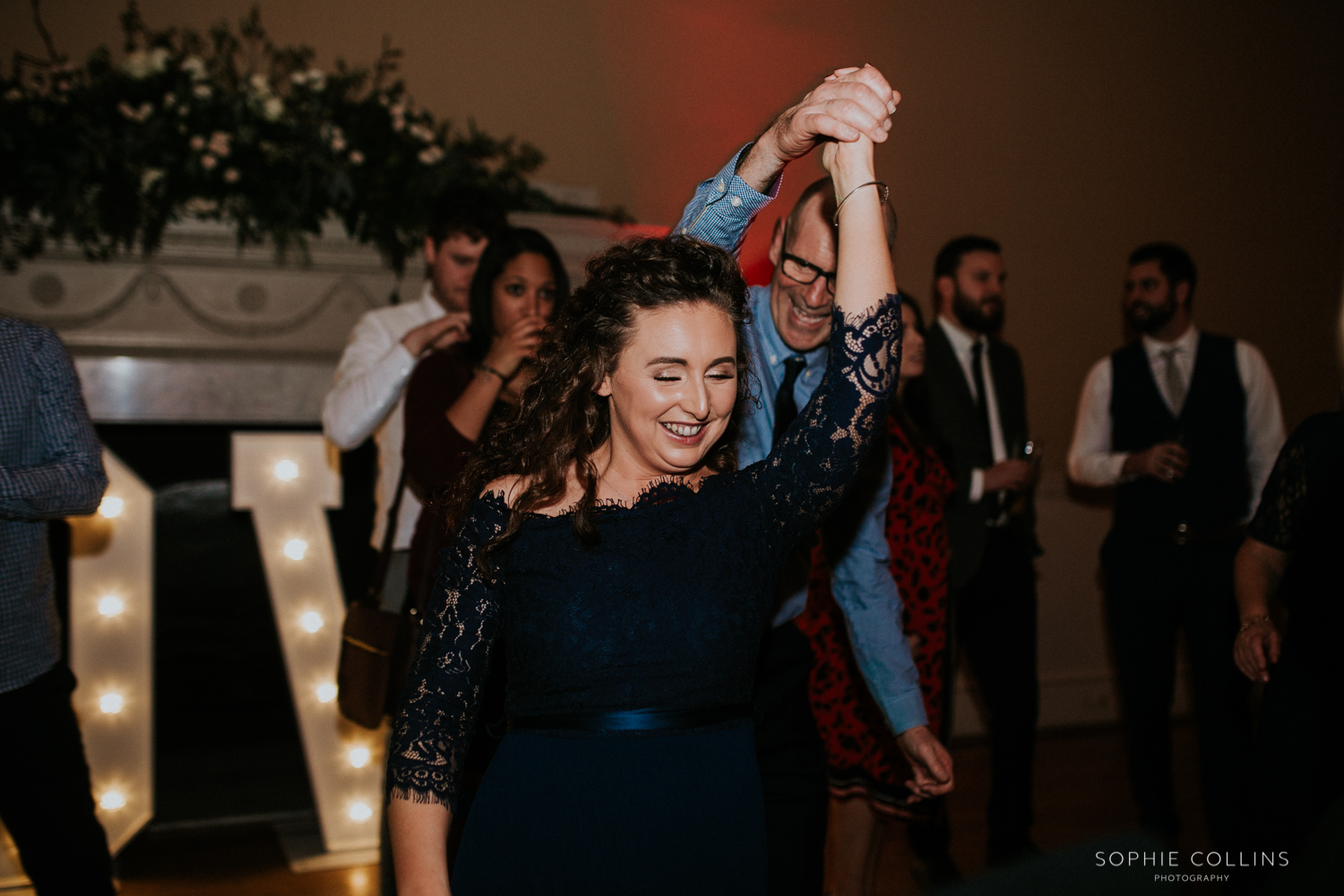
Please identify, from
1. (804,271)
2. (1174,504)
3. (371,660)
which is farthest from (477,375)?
(1174,504)

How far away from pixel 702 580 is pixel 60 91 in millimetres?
3045

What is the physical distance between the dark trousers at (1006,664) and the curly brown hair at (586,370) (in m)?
2.04

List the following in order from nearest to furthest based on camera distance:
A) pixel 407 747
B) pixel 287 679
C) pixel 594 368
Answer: pixel 407 747
pixel 594 368
pixel 287 679

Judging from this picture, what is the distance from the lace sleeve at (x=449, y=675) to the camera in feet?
3.98

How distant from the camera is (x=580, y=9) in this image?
459 centimetres

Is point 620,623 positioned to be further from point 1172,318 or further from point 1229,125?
point 1229,125

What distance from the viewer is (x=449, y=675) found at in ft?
4.10

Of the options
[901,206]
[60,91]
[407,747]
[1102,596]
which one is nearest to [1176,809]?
[1102,596]

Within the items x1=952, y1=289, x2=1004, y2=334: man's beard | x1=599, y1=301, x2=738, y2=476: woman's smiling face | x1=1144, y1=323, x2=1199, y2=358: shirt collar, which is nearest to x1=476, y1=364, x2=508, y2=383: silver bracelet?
x1=599, y1=301, x2=738, y2=476: woman's smiling face

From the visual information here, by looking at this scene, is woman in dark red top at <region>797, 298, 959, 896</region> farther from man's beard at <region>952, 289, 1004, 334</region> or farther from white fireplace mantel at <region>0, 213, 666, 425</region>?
white fireplace mantel at <region>0, 213, 666, 425</region>

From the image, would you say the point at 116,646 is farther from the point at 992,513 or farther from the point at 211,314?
the point at 992,513

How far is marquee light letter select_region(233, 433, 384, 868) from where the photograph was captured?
10.9 feet

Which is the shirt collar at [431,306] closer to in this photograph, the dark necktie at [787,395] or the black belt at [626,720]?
the dark necktie at [787,395]

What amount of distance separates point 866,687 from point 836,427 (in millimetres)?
1474
